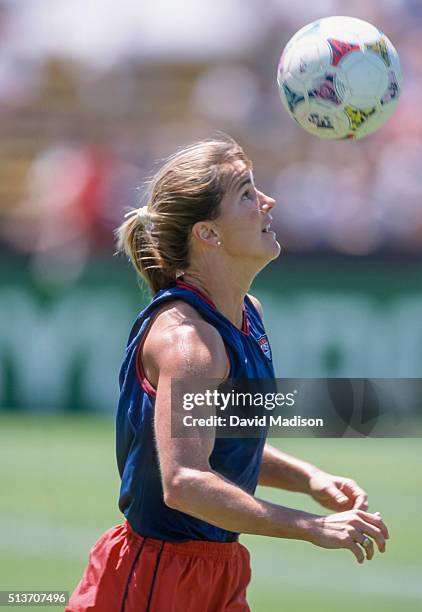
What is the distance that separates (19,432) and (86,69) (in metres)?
4.99

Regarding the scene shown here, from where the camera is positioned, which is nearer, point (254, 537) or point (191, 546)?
point (191, 546)

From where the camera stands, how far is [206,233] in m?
3.69

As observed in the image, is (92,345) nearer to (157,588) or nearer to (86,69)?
(86,69)

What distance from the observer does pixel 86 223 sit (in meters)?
12.1

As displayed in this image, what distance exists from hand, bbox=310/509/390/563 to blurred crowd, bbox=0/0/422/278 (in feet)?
26.8

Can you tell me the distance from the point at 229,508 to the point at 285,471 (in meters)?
0.86

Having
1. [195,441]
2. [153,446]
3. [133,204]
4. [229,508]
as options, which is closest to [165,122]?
[133,204]

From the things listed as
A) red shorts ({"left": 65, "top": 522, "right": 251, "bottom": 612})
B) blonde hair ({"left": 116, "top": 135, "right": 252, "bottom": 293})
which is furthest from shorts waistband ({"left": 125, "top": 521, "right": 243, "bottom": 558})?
blonde hair ({"left": 116, "top": 135, "right": 252, "bottom": 293})

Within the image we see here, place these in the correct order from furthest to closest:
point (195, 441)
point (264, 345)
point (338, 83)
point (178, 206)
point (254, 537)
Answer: point (254, 537), point (338, 83), point (264, 345), point (178, 206), point (195, 441)

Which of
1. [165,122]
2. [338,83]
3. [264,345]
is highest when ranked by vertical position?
[165,122]

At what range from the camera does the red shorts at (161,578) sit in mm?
3469

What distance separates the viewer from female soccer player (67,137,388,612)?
317 centimetres

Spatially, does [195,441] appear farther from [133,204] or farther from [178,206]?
[133,204]

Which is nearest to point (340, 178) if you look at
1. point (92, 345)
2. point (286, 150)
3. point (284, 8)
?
point (286, 150)
